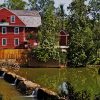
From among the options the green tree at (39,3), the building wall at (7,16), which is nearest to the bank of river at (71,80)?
the building wall at (7,16)

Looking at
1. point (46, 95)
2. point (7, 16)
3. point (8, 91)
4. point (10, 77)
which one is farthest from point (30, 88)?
point (7, 16)

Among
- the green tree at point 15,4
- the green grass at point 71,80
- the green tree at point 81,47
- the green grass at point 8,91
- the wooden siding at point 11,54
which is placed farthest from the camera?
the green tree at point 15,4

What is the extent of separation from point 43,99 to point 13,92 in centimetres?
507

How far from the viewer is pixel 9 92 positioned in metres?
32.2

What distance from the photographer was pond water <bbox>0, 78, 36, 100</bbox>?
1138 inches

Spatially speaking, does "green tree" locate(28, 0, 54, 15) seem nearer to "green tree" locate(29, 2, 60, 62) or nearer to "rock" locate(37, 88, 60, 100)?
"green tree" locate(29, 2, 60, 62)

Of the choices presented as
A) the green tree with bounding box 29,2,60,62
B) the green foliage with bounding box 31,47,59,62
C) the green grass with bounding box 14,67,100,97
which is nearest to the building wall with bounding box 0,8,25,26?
the green tree with bounding box 29,2,60,62

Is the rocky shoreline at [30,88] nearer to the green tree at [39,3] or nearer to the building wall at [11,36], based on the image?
the building wall at [11,36]

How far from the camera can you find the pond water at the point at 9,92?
2890 cm

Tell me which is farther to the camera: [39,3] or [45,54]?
[39,3]

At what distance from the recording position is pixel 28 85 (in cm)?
3164

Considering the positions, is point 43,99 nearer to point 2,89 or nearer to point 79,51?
point 2,89

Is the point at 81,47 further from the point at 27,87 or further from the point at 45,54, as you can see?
the point at 27,87

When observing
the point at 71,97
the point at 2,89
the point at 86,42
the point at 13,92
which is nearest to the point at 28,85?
the point at 13,92
